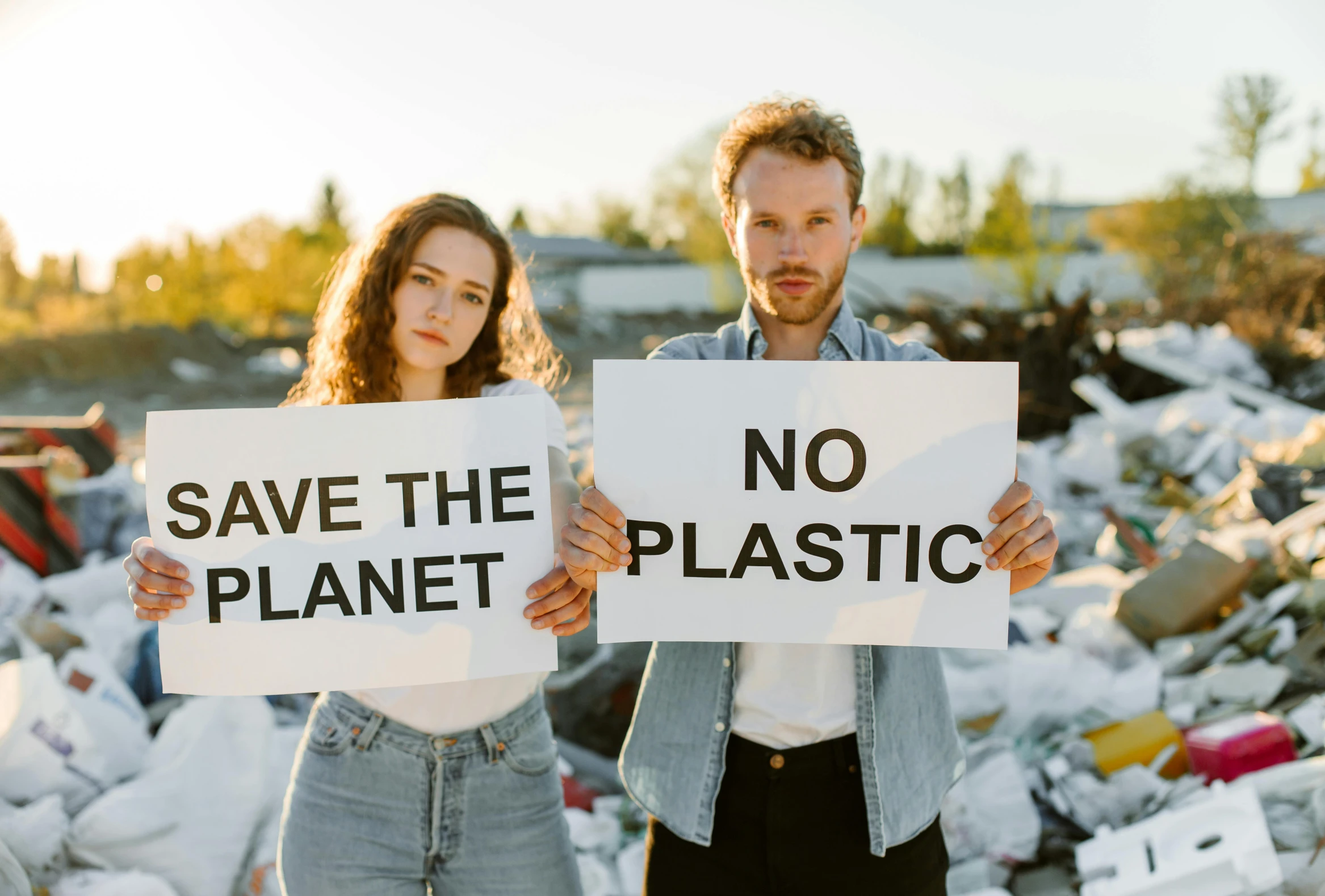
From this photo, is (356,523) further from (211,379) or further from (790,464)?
(211,379)

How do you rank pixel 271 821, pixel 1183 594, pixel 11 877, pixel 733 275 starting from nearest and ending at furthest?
pixel 11 877
pixel 271 821
pixel 1183 594
pixel 733 275

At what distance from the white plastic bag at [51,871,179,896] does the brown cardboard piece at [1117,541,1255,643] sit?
12.0 ft

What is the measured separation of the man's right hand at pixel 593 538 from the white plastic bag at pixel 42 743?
225 cm

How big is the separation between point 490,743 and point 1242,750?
2.58 meters

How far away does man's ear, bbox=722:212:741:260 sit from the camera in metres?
1.59

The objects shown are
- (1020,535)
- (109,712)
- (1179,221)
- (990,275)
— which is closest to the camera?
(1020,535)

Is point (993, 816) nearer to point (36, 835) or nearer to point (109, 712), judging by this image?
point (36, 835)

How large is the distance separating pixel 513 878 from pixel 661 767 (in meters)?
0.32

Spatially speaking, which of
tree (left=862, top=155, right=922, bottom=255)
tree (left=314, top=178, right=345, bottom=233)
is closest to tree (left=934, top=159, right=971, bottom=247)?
tree (left=862, top=155, right=922, bottom=255)

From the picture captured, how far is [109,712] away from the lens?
301 centimetres

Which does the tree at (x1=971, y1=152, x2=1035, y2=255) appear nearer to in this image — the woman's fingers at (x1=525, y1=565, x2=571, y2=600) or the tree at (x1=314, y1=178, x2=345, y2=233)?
the woman's fingers at (x1=525, y1=565, x2=571, y2=600)

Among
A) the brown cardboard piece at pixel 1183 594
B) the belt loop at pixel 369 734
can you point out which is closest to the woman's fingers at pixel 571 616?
the belt loop at pixel 369 734

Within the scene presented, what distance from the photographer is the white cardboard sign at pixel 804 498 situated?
1.47m

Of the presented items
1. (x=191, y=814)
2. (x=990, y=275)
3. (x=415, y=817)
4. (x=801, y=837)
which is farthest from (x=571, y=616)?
(x=990, y=275)
